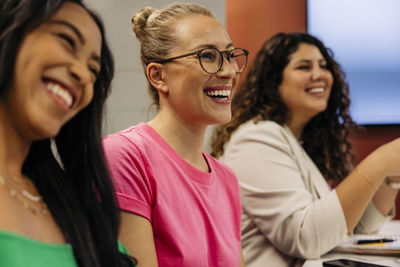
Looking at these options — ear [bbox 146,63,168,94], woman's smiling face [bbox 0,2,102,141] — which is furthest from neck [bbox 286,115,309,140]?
woman's smiling face [bbox 0,2,102,141]

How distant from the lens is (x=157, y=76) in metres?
1.16

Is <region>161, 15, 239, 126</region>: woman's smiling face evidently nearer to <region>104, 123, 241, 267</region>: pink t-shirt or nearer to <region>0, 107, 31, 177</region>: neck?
<region>104, 123, 241, 267</region>: pink t-shirt

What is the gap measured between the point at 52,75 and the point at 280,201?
1096 mm

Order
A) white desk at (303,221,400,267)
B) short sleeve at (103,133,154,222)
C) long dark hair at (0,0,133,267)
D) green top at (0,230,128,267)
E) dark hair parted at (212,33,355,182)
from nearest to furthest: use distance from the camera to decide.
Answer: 1. green top at (0,230,128,267)
2. long dark hair at (0,0,133,267)
3. short sleeve at (103,133,154,222)
4. white desk at (303,221,400,267)
5. dark hair parted at (212,33,355,182)

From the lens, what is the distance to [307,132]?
6.84 feet

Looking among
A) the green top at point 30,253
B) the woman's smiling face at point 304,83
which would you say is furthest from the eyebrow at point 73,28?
the woman's smiling face at point 304,83

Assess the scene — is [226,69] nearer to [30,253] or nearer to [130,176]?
[130,176]

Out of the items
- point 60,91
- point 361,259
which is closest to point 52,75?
point 60,91

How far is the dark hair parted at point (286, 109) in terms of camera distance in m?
1.88

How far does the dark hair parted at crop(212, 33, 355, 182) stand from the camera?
1878 mm

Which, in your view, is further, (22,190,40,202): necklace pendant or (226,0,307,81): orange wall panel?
(226,0,307,81): orange wall panel

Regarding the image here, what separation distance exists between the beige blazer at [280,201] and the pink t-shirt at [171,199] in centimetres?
36

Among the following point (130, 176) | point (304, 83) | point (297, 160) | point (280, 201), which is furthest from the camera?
point (304, 83)

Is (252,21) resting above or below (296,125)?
above
